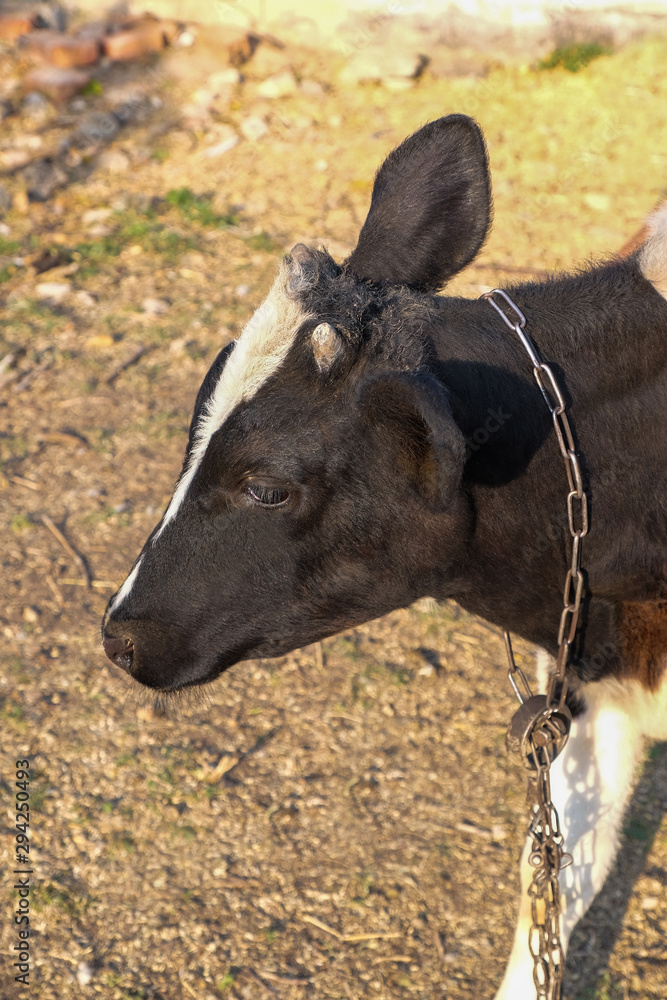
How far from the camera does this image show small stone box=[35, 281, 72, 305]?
5.54m

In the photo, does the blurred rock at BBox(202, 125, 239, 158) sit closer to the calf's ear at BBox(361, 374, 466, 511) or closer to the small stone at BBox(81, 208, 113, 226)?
the small stone at BBox(81, 208, 113, 226)

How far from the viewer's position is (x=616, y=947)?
9.50 ft

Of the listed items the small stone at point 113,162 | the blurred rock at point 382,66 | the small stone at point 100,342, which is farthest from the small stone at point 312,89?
the small stone at point 100,342

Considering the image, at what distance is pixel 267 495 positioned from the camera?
206 cm

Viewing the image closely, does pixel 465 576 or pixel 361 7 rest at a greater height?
pixel 465 576

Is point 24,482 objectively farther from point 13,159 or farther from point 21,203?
point 13,159

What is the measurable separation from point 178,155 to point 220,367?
5177 mm

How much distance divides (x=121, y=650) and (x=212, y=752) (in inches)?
46.6

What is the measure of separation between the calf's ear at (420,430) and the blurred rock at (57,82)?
6.42 m

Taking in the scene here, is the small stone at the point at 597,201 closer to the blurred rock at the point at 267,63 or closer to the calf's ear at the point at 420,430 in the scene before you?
the blurred rock at the point at 267,63

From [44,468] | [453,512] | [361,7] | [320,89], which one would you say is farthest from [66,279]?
[453,512]

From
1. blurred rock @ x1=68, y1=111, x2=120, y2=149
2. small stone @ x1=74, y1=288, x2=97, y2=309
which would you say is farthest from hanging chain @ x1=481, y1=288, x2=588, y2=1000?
blurred rock @ x1=68, y1=111, x2=120, y2=149

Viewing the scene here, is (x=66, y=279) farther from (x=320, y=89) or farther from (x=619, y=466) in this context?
(x=619, y=466)

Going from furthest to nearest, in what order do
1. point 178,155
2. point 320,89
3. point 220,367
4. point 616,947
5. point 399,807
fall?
point 320,89 → point 178,155 → point 399,807 → point 616,947 → point 220,367
